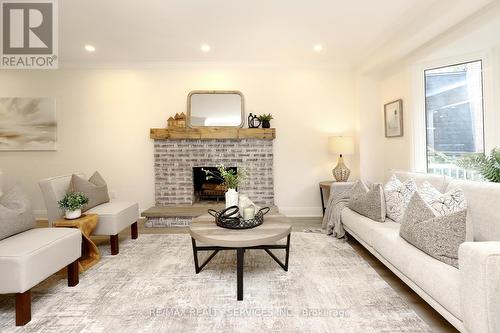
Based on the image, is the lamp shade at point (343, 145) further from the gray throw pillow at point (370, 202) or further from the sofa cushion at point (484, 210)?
the sofa cushion at point (484, 210)

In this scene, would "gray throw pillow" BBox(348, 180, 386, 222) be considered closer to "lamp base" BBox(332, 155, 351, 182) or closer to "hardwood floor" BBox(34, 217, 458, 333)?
"hardwood floor" BBox(34, 217, 458, 333)

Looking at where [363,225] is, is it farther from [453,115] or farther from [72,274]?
[72,274]

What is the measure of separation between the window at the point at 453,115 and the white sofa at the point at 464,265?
44.0 inches

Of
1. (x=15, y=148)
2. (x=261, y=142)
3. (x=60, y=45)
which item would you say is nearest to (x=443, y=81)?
(x=261, y=142)

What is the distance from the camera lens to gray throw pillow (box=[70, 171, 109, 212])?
2.99 m

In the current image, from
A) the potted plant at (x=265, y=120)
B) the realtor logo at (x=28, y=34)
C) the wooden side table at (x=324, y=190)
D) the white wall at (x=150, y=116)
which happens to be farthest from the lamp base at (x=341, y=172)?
the realtor logo at (x=28, y=34)

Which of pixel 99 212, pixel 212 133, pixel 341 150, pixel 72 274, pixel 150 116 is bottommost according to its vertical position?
pixel 72 274

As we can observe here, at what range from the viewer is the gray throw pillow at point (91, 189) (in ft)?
9.81

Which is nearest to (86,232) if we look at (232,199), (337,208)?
(232,199)

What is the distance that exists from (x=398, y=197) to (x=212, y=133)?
2933 millimetres

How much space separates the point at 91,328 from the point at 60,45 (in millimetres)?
3914

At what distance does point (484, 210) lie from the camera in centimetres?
181

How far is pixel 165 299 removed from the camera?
1.98 metres

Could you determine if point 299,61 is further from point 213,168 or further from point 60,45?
point 60,45
